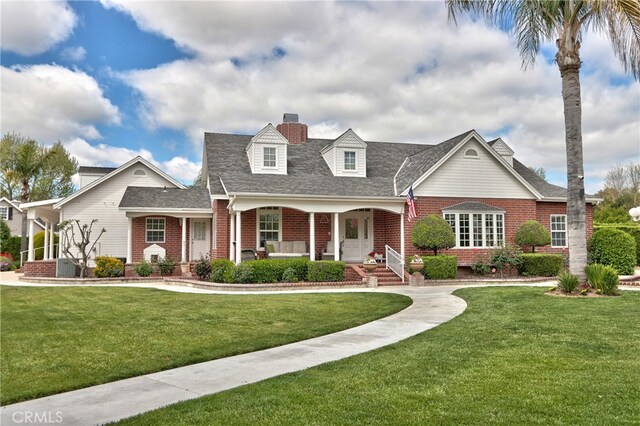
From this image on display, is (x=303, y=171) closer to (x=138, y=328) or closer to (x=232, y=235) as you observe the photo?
(x=232, y=235)

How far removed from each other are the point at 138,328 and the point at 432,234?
13.2 metres

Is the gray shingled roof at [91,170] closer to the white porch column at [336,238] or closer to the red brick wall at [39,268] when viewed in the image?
the red brick wall at [39,268]

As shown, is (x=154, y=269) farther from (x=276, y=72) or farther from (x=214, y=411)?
(x=214, y=411)

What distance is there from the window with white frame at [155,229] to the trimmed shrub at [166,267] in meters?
2.36

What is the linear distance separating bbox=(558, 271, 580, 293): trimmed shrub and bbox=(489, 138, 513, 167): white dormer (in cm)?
1395

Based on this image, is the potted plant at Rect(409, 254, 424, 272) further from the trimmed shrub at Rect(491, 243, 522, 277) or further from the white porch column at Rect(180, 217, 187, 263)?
the white porch column at Rect(180, 217, 187, 263)

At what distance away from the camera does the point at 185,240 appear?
23141 millimetres

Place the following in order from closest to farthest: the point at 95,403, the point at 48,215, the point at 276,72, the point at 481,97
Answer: the point at 95,403
the point at 276,72
the point at 481,97
the point at 48,215

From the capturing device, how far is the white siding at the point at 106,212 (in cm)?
2391

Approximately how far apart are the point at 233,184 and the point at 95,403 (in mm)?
15653

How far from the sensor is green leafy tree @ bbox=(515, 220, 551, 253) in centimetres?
2091

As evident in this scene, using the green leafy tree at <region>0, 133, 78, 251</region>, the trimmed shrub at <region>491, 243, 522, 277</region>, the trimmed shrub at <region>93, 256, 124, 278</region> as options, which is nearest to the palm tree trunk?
the trimmed shrub at <region>491, 243, 522, 277</region>

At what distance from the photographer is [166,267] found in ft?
69.6

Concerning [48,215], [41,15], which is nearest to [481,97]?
[41,15]
